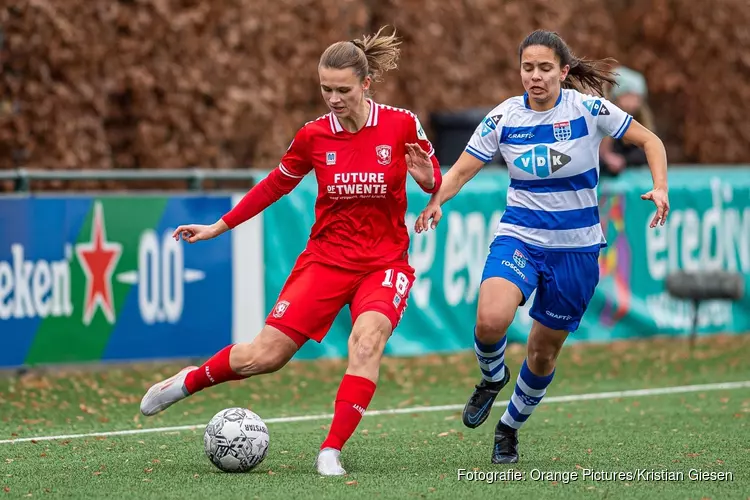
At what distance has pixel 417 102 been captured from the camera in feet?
54.6

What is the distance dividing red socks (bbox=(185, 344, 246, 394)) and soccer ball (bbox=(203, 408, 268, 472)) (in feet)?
0.87

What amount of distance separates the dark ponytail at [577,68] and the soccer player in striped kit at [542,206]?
12 millimetres

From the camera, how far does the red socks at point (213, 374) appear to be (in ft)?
24.2

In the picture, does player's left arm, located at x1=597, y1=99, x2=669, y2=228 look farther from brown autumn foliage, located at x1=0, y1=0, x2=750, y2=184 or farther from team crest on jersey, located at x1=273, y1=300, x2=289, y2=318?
brown autumn foliage, located at x1=0, y1=0, x2=750, y2=184

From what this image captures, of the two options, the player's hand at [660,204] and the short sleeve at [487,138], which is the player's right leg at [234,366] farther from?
the player's hand at [660,204]

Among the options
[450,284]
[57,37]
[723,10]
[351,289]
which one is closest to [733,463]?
[351,289]

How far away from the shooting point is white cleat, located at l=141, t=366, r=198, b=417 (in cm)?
747

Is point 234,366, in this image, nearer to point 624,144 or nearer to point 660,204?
point 660,204

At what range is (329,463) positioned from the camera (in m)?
6.96

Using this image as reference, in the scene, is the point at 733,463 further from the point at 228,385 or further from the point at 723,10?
the point at 723,10

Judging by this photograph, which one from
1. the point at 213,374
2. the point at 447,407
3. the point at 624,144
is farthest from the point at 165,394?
the point at 624,144

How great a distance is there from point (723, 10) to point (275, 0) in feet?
24.6

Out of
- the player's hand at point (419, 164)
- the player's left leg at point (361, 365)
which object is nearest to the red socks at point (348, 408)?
the player's left leg at point (361, 365)

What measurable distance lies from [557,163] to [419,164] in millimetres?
753
